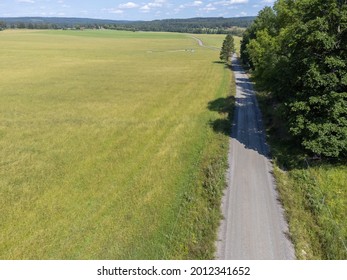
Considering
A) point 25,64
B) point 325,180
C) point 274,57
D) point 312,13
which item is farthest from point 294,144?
point 25,64

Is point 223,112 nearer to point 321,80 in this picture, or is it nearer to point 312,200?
point 321,80

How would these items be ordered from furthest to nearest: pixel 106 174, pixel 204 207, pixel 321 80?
1. pixel 106 174
2. pixel 321 80
3. pixel 204 207

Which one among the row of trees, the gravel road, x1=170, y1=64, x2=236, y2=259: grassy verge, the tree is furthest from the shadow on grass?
the tree

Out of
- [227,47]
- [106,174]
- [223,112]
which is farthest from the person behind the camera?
[227,47]

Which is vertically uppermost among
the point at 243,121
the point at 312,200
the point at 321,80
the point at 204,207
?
the point at 321,80

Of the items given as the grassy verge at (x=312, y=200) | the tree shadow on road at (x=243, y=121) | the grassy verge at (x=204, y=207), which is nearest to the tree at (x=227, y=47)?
the tree shadow on road at (x=243, y=121)

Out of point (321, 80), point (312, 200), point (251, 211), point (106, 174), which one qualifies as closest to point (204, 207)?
point (251, 211)

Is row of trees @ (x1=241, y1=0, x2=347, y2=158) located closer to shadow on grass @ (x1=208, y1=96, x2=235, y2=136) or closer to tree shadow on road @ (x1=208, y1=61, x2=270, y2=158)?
tree shadow on road @ (x1=208, y1=61, x2=270, y2=158)

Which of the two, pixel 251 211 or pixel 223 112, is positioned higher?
pixel 223 112
